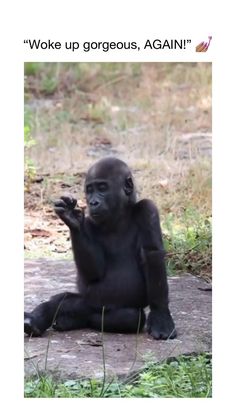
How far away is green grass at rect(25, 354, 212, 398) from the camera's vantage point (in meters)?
4.49

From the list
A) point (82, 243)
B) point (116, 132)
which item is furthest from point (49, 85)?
point (82, 243)

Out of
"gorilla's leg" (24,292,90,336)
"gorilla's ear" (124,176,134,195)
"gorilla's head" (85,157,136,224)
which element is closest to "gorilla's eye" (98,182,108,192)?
"gorilla's head" (85,157,136,224)

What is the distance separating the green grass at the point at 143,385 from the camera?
449cm

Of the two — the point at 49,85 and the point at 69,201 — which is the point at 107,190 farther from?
the point at 49,85

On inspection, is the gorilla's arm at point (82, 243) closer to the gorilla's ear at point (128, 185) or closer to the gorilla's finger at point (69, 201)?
the gorilla's finger at point (69, 201)

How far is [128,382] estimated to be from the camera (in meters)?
4.66

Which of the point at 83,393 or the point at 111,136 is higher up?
the point at 111,136

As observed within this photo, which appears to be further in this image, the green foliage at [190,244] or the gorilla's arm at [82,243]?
the green foliage at [190,244]

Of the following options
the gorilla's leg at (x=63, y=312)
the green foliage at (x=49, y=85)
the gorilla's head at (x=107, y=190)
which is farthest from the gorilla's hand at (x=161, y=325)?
the green foliage at (x=49, y=85)

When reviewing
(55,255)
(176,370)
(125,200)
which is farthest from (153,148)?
(176,370)

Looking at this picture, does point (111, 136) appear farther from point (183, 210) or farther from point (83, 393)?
point (83, 393)

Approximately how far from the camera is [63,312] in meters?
5.43

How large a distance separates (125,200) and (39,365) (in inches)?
47.3

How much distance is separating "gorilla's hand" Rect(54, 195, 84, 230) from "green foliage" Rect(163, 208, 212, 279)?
153 cm
